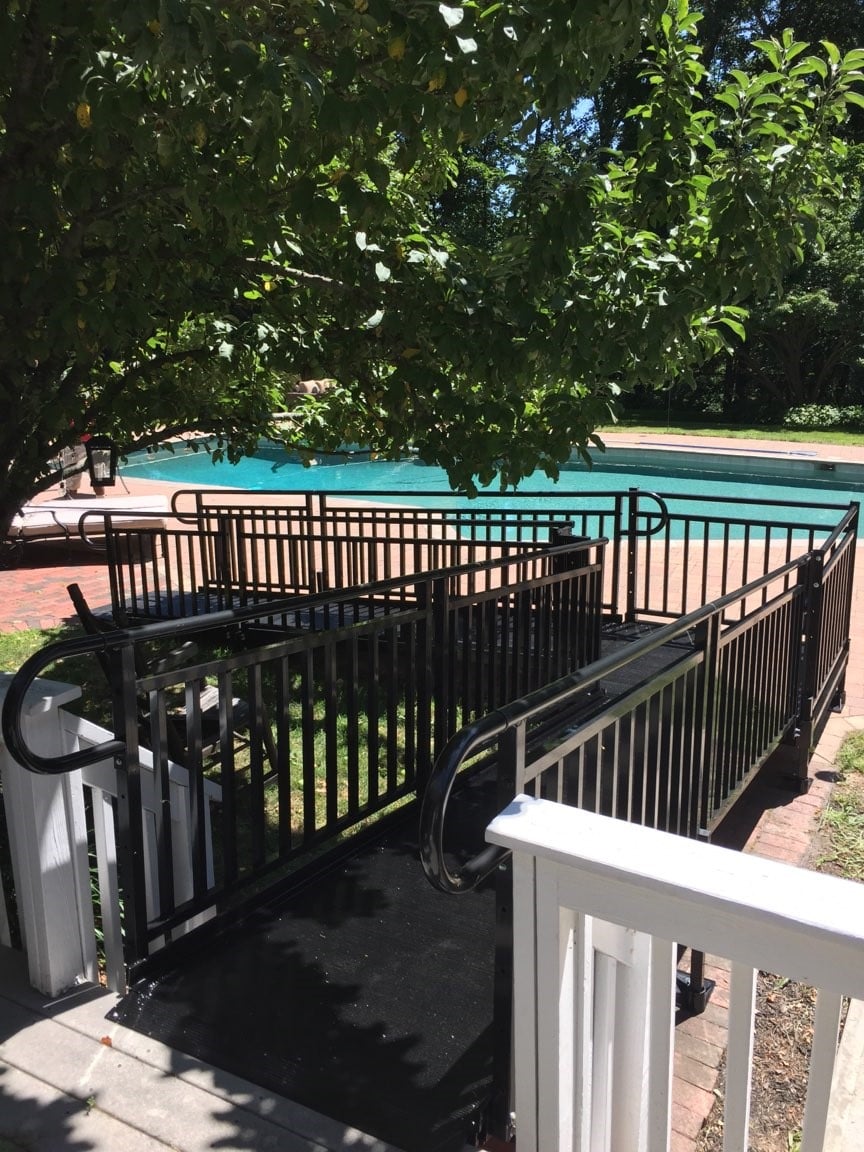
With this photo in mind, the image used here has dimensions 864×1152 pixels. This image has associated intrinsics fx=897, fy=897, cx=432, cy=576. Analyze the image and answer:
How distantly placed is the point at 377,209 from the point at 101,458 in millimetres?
2972

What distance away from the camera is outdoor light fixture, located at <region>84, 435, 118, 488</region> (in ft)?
16.7

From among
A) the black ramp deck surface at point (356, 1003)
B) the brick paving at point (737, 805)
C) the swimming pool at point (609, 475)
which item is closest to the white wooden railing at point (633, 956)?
the black ramp deck surface at point (356, 1003)

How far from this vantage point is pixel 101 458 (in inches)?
215

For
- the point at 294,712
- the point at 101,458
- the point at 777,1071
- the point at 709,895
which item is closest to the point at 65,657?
the point at 709,895

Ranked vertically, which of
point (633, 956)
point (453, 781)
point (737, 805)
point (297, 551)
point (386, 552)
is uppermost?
point (453, 781)

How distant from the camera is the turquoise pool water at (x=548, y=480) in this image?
65.0 ft

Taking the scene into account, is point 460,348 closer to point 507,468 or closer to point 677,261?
point 507,468

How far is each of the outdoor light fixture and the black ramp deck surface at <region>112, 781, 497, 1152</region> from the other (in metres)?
2.91

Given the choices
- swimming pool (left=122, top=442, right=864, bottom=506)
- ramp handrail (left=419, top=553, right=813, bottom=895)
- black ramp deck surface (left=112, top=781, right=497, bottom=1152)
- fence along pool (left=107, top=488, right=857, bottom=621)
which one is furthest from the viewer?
swimming pool (left=122, top=442, right=864, bottom=506)

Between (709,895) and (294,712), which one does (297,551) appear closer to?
(294,712)

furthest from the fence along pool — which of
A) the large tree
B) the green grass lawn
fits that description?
the green grass lawn

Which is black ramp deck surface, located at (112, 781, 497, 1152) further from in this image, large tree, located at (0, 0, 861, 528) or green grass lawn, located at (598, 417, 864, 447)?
green grass lawn, located at (598, 417, 864, 447)

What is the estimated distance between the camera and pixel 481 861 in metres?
1.95

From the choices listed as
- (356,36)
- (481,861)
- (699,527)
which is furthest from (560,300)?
(699,527)
